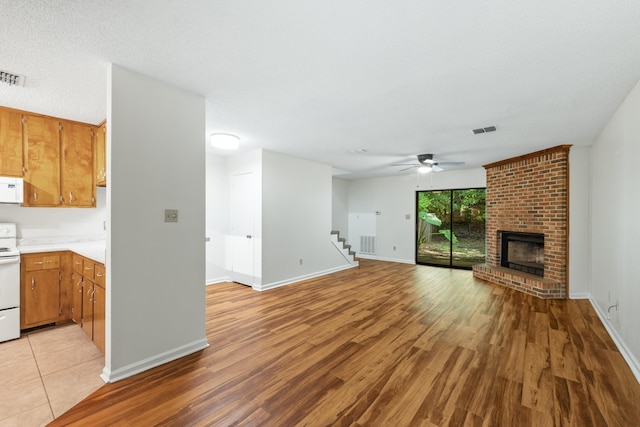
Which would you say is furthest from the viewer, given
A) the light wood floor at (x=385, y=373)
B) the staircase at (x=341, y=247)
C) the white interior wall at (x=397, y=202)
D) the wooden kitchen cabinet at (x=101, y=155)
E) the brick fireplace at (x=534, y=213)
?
the white interior wall at (x=397, y=202)

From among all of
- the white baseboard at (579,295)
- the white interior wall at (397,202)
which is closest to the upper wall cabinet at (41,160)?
the white interior wall at (397,202)

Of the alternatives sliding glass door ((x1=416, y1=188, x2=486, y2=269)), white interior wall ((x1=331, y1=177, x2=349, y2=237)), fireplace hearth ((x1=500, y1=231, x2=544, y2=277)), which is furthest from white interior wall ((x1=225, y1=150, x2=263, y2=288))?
fireplace hearth ((x1=500, y1=231, x2=544, y2=277))

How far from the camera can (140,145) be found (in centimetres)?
232

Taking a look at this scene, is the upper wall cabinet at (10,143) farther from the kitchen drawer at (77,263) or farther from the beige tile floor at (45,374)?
the beige tile floor at (45,374)

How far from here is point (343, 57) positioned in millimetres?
2035

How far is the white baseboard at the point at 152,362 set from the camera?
2146mm

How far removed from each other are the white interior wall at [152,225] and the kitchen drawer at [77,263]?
121 cm

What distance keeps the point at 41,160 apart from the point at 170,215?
2.22m

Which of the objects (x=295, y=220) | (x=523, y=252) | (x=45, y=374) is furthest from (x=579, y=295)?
(x=45, y=374)

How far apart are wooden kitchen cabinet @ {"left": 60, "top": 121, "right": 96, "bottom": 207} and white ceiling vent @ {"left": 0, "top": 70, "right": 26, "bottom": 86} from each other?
3.50ft

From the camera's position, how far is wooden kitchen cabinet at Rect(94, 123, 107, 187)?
327cm

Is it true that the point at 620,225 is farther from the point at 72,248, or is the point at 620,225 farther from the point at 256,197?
the point at 72,248

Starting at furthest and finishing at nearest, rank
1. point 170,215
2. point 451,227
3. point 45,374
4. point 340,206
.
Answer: point 340,206, point 451,227, point 170,215, point 45,374

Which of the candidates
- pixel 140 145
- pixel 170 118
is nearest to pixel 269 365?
pixel 140 145
